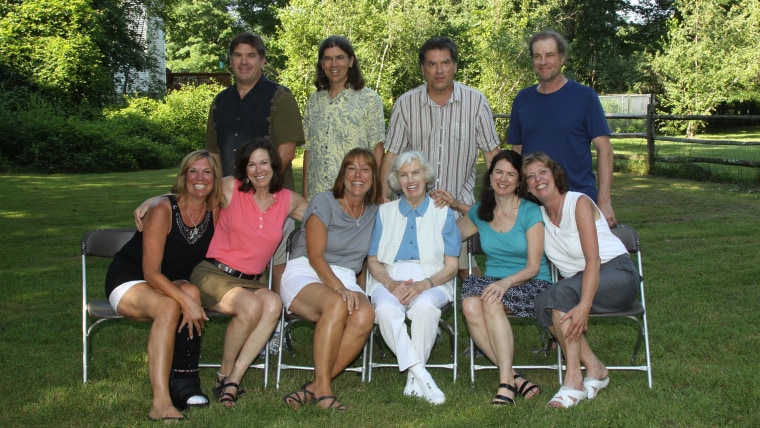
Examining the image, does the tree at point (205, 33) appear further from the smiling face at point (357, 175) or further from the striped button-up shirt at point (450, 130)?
the smiling face at point (357, 175)

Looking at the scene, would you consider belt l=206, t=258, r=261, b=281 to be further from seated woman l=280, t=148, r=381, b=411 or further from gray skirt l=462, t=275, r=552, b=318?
gray skirt l=462, t=275, r=552, b=318

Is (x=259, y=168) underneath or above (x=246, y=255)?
above

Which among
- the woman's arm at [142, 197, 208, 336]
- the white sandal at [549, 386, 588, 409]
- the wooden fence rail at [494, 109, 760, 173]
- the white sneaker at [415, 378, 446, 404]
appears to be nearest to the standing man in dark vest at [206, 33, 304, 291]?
the woman's arm at [142, 197, 208, 336]

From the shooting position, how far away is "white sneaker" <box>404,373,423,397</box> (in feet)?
14.5

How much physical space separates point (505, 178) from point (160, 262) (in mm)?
1950

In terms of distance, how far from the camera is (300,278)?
476 centimetres

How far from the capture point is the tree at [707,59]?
2778 centimetres

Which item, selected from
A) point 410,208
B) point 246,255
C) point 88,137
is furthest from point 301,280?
point 88,137

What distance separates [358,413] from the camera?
165 inches

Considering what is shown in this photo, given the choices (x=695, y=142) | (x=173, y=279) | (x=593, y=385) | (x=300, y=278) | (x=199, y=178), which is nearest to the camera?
(x=593, y=385)

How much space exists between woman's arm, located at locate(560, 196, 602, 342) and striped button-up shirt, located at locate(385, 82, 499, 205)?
0.97 m

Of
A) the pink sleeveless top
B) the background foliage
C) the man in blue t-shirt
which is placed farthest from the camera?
the background foliage

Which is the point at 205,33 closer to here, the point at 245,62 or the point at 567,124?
the point at 245,62

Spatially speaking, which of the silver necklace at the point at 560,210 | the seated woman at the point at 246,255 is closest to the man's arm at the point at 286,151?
the seated woman at the point at 246,255
